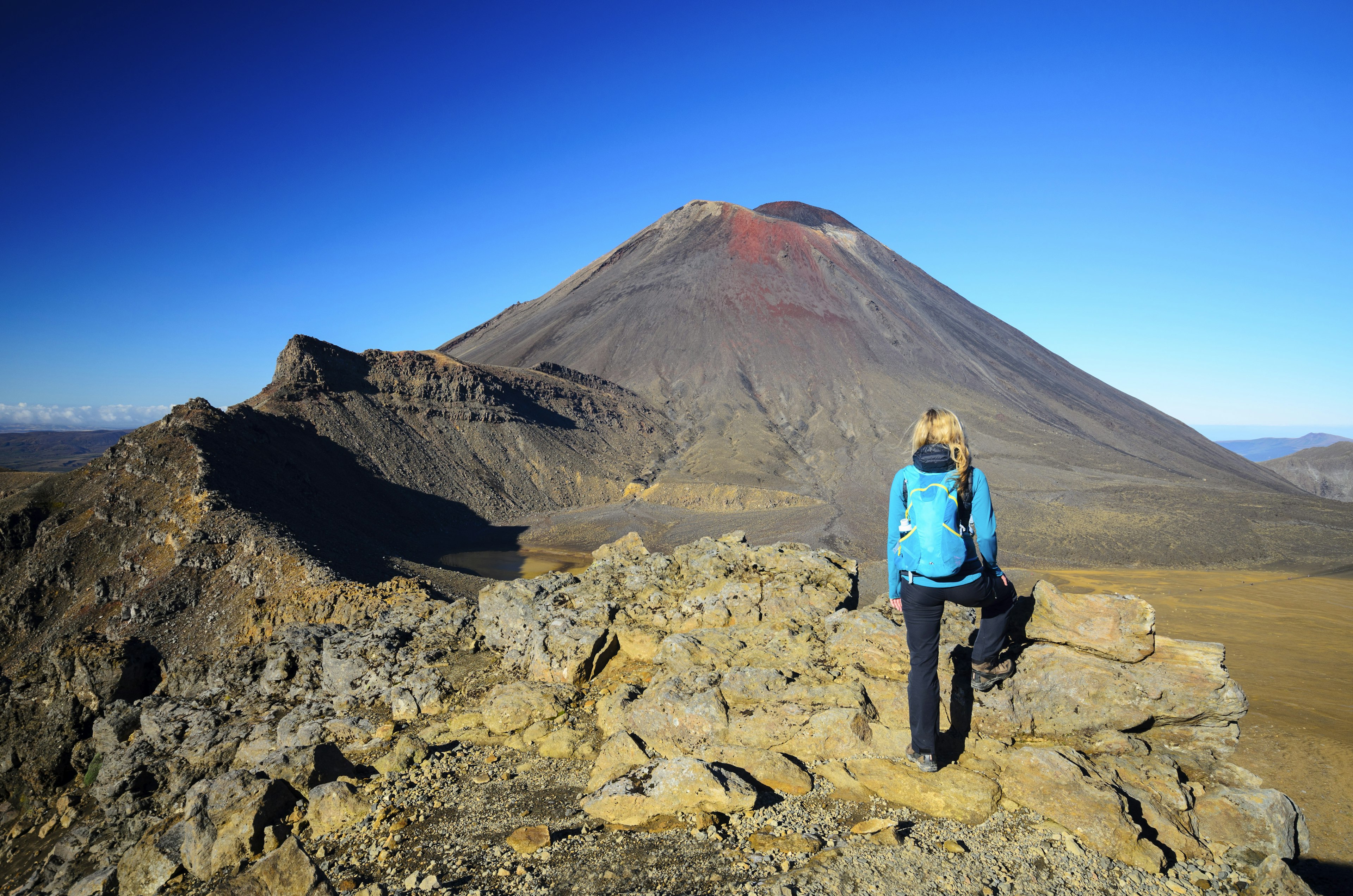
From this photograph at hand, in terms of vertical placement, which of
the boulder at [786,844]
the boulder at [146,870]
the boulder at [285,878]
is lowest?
the boulder at [146,870]

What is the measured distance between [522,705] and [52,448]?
13072 cm

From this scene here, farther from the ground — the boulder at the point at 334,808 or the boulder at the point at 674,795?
the boulder at the point at 674,795

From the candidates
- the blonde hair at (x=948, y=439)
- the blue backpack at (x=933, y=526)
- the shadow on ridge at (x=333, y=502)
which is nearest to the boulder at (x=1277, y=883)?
the blue backpack at (x=933, y=526)

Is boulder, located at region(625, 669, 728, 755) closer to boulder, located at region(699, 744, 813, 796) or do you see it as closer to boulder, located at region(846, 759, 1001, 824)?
boulder, located at region(699, 744, 813, 796)

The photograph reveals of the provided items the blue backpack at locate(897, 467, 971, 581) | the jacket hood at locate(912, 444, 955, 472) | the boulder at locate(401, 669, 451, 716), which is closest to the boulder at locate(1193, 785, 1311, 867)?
the blue backpack at locate(897, 467, 971, 581)

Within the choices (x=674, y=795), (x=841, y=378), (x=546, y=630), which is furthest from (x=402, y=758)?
(x=841, y=378)

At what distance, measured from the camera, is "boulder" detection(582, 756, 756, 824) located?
369 cm

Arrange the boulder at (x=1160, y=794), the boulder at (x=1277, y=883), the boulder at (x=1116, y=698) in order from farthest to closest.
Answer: the boulder at (x=1116, y=698)
the boulder at (x=1160, y=794)
the boulder at (x=1277, y=883)

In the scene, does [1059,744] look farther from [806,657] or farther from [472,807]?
[472,807]

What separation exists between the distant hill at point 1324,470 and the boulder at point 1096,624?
70376mm

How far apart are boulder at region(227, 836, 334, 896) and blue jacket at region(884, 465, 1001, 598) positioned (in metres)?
3.43

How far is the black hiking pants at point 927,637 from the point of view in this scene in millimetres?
3834

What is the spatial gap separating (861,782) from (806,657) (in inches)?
58.3

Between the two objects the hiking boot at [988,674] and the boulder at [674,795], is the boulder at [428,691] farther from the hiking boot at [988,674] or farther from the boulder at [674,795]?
the hiking boot at [988,674]
